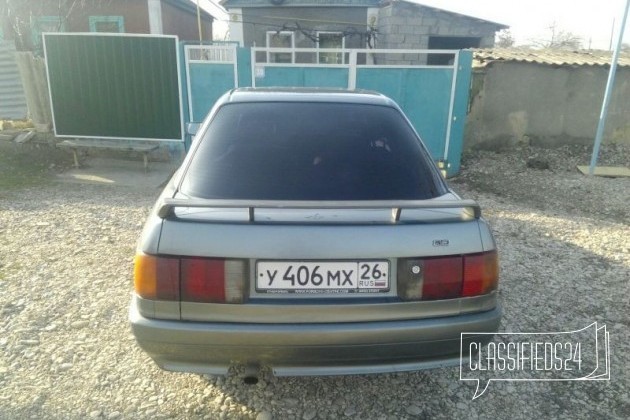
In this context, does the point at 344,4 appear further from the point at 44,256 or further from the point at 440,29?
the point at 44,256

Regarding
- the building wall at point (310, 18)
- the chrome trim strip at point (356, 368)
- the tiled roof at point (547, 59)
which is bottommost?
the chrome trim strip at point (356, 368)

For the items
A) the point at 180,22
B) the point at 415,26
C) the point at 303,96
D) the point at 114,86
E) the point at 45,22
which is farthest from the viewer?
the point at 180,22

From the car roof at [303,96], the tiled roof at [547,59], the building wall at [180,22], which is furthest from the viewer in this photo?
the building wall at [180,22]

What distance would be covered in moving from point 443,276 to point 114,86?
22.7ft

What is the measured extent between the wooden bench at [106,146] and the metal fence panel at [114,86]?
0.12 metres

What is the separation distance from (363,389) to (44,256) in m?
3.26

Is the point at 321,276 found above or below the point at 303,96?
below

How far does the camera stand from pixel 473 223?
200cm

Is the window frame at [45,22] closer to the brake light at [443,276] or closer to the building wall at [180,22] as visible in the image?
the building wall at [180,22]

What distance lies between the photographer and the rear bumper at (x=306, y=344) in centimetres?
185

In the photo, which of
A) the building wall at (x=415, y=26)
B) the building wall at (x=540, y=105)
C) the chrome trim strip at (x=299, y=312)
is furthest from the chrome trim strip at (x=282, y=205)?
the building wall at (x=415, y=26)

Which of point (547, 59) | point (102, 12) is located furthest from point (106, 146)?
point (547, 59)

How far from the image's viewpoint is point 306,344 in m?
1.87

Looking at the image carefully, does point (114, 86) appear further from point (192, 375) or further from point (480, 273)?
point (480, 273)
